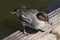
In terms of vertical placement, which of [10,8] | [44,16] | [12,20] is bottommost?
[44,16]

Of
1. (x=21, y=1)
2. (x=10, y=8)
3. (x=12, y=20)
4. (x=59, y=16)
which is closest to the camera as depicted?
(x=59, y=16)

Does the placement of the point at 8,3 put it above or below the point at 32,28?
above

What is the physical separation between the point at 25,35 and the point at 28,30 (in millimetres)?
217

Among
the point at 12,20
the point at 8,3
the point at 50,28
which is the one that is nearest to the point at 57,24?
the point at 50,28

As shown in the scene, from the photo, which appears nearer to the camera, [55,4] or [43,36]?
[43,36]

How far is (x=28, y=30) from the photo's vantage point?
4.11 m

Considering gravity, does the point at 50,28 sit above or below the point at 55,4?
below

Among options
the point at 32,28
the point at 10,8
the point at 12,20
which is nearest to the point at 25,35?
the point at 32,28

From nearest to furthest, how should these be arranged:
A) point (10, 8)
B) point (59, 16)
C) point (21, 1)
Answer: point (59, 16), point (10, 8), point (21, 1)

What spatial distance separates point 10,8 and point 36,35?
2.75 meters

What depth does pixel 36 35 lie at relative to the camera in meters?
3.93

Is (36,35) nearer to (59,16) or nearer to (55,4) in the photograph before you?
(59,16)

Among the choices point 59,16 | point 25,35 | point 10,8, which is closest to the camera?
point 25,35

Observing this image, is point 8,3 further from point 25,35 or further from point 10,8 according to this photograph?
point 25,35
